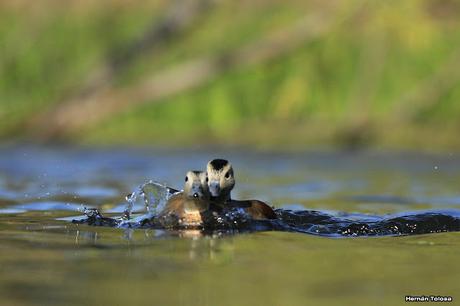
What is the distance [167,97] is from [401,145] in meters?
3.66

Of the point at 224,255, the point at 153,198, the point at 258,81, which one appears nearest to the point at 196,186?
the point at 153,198

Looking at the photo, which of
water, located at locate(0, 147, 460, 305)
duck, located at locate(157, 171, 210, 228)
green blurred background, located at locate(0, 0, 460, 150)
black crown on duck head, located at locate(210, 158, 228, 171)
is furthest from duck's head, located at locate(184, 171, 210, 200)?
green blurred background, located at locate(0, 0, 460, 150)

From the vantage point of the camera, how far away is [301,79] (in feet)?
55.3

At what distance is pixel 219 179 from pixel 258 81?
9739mm

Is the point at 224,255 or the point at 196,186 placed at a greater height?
the point at 196,186

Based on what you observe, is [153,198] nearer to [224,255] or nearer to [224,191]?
[224,191]

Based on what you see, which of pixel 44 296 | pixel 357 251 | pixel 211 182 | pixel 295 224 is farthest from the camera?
pixel 211 182

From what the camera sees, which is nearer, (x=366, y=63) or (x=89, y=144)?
(x=89, y=144)

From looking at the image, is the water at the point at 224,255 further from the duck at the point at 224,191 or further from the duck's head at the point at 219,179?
the duck's head at the point at 219,179

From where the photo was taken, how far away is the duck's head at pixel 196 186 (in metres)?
6.92

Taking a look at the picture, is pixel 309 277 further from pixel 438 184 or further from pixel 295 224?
pixel 438 184

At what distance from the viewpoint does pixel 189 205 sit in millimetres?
6656

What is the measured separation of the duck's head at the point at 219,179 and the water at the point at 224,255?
2.26ft

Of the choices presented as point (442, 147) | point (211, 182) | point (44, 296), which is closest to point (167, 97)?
point (442, 147)
